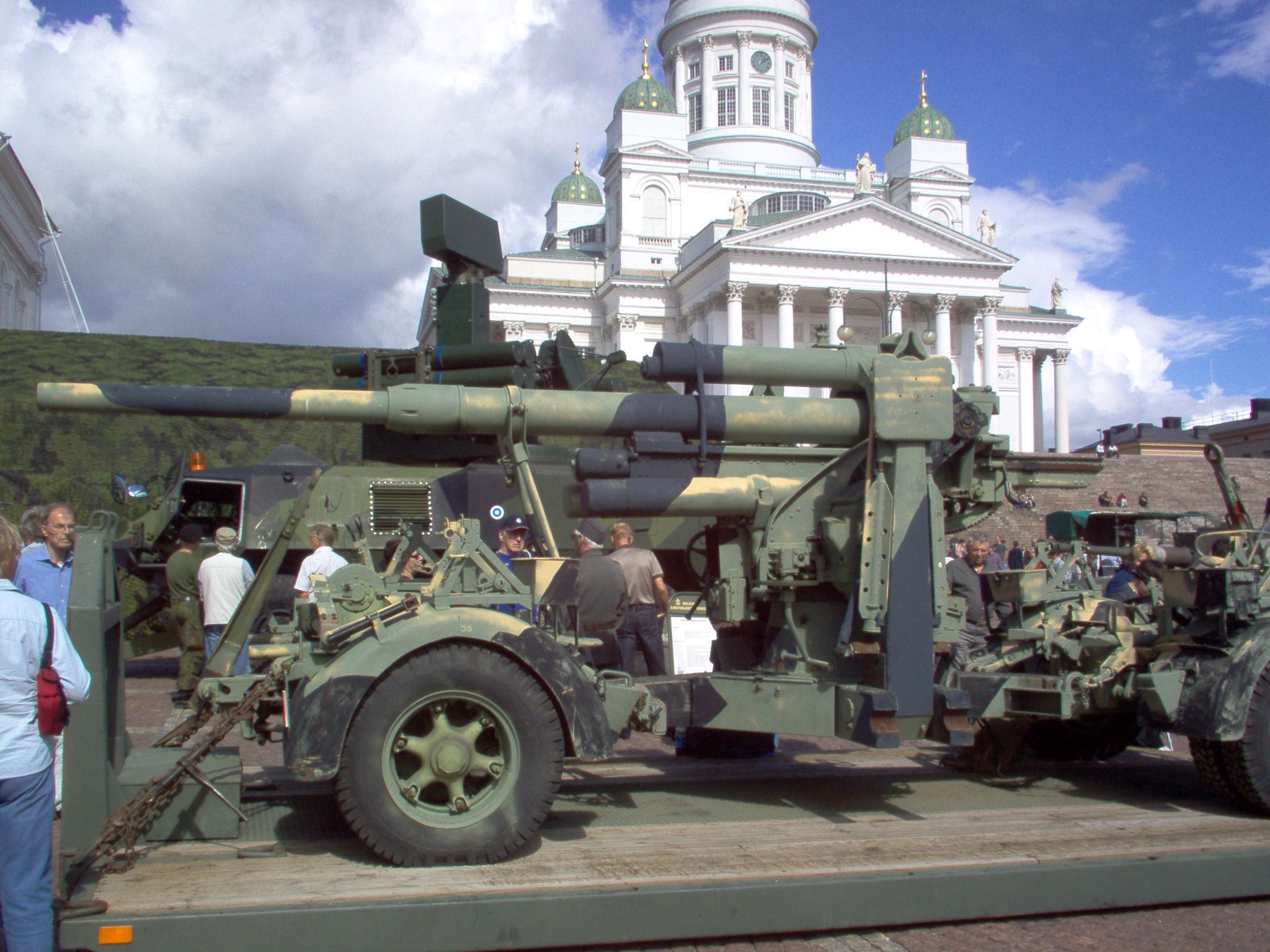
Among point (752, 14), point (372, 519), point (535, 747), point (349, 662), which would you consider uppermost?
point (752, 14)

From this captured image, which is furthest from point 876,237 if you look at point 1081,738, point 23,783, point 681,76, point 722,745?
point 23,783

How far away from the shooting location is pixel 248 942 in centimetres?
366

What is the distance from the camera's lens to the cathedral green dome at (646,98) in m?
74.1

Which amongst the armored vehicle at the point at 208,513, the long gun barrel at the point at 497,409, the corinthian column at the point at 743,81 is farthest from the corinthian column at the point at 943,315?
the long gun barrel at the point at 497,409

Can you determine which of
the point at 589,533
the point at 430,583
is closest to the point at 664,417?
the point at 430,583

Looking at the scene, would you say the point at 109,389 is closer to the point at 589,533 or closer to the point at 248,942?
the point at 248,942

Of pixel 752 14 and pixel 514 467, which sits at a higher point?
pixel 752 14

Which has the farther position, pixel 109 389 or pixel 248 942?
pixel 109 389

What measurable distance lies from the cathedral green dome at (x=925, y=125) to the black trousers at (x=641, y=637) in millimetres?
74897

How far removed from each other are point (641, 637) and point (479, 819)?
13.0ft

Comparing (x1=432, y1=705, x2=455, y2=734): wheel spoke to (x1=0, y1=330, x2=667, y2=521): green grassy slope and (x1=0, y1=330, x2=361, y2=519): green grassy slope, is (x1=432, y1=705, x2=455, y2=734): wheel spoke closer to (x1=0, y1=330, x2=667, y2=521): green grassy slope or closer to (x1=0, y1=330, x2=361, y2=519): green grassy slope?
(x1=0, y1=330, x2=667, y2=521): green grassy slope

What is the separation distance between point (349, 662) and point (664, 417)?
1.99 meters

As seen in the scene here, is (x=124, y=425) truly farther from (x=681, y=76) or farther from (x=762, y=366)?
(x=681, y=76)

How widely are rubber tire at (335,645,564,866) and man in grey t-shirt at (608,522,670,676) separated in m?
3.43
